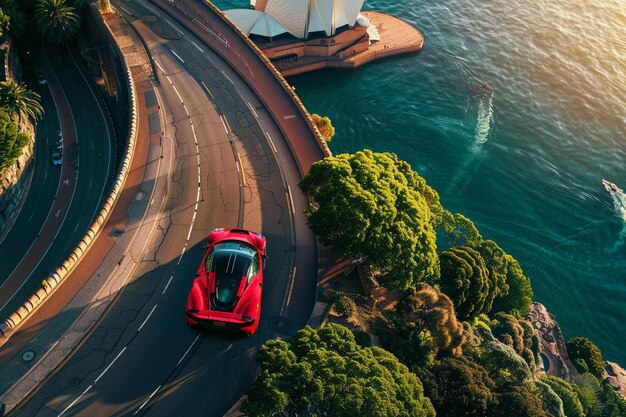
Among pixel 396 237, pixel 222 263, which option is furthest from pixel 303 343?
pixel 396 237

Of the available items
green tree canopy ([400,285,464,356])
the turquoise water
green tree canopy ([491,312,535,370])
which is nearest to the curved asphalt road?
the turquoise water

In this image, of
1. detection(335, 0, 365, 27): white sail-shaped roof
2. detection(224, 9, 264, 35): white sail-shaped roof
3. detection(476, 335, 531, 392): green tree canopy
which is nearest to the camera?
detection(476, 335, 531, 392): green tree canopy

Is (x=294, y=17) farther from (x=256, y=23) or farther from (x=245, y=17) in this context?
(x=245, y=17)

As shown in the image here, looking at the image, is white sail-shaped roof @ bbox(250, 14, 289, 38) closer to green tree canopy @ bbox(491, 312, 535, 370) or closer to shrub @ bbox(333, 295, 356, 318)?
green tree canopy @ bbox(491, 312, 535, 370)

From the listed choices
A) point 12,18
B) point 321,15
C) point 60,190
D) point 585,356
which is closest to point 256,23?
point 321,15

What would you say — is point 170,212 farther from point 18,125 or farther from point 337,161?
Result: point 18,125

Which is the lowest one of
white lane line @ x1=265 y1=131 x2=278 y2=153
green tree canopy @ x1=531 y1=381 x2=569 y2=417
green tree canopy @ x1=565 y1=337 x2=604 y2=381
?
green tree canopy @ x1=565 y1=337 x2=604 y2=381
